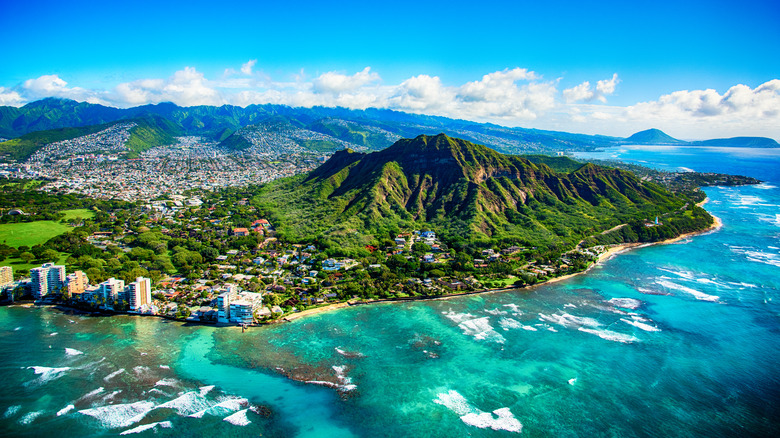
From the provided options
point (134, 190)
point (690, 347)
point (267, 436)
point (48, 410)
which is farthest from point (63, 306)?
point (134, 190)

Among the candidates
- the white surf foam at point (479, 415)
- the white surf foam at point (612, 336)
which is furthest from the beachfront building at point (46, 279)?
the white surf foam at point (612, 336)

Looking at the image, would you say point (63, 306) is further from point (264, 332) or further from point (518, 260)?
point (518, 260)

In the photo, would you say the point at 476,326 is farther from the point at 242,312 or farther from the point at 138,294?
the point at 138,294

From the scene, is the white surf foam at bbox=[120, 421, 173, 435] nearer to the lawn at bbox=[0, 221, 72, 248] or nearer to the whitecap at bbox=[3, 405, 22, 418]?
the whitecap at bbox=[3, 405, 22, 418]

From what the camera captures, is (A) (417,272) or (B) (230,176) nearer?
(A) (417,272)

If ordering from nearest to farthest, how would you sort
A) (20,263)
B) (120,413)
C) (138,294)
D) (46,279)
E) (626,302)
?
(120,413)
(138,294)
(46,279)
(626,302)
(20,263)

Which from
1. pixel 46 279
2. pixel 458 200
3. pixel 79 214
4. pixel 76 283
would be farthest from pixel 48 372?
pixel 79 214
